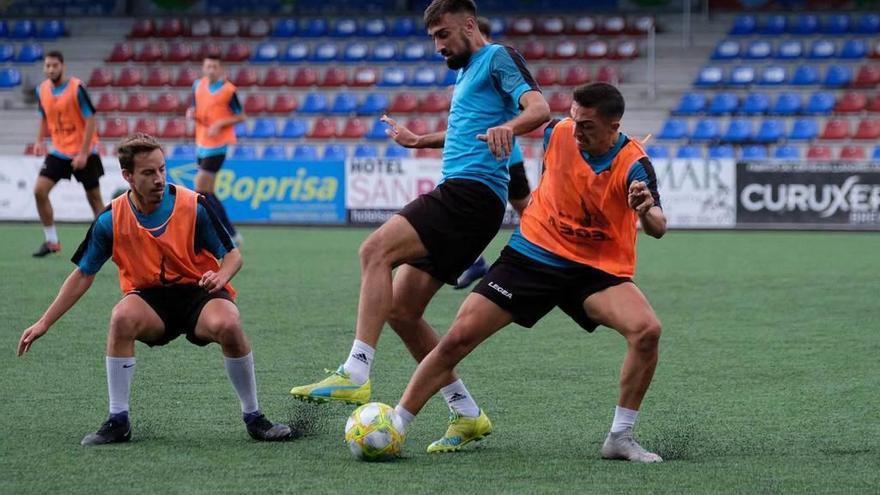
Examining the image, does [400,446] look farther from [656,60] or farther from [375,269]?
[656,60]

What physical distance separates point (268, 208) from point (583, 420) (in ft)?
49.7

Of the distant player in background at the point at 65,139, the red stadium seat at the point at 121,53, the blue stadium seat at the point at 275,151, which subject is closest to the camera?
the distant player in background at the point at 65,139

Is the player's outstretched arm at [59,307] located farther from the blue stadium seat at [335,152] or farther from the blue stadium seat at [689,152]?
the blue stadium seat at [689,152]

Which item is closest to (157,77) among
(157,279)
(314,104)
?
(314,104)

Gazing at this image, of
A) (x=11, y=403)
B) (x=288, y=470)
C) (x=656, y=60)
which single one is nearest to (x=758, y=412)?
(x=288, y=470)

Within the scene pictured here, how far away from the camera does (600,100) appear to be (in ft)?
16.6

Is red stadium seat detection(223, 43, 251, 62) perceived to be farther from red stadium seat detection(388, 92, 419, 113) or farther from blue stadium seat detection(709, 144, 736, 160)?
blue stadium seat detection(709, 144, 736, 160)

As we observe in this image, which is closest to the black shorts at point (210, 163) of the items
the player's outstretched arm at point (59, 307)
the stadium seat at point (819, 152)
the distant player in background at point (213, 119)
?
the distant player in background at point (213, 119)

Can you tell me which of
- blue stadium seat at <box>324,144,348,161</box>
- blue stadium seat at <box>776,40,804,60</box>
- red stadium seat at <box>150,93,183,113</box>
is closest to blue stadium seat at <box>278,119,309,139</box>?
blue stadium seat at <box>324,144,348,161</box>

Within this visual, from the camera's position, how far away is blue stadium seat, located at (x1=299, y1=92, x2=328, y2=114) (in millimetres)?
26109

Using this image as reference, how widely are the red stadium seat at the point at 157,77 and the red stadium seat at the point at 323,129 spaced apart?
3895 millimetres

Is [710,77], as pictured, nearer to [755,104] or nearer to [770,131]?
[755,104]

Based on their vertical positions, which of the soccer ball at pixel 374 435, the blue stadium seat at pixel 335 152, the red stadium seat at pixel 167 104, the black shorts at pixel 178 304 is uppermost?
the red stadium seat at pixel 167 104

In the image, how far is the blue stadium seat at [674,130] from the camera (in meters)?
23.9
